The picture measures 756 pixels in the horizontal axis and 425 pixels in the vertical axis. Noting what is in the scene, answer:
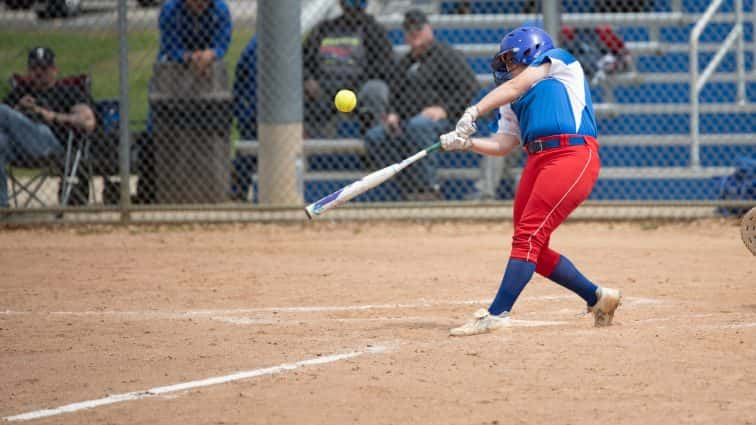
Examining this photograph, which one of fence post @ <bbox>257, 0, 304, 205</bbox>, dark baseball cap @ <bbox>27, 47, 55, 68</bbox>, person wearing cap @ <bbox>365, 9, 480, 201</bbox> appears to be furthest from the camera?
dark baseball cap @ <bbox>27, 47, 55, 68</bbox>

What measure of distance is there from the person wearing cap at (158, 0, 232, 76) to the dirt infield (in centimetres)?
173

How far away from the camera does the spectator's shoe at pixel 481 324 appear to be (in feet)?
19.6

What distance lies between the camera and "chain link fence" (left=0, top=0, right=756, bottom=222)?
1060 cm

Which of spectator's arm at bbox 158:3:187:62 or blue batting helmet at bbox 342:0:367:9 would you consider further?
blue batting helmet at bbox 342:0:367:9

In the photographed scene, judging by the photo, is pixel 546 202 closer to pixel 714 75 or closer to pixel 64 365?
pixel 64 365

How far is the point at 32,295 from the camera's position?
7.60 m

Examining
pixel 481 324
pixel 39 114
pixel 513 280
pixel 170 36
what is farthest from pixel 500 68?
pixel 39 114

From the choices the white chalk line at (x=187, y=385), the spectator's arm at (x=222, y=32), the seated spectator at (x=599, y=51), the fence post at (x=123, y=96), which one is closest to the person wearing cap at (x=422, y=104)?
the seated spectator at (x=599, y=51)

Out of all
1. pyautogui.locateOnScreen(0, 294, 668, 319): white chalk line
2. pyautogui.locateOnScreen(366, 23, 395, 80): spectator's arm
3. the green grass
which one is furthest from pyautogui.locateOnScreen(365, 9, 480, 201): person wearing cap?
the green grass

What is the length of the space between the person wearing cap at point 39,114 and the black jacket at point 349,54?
2132 mm

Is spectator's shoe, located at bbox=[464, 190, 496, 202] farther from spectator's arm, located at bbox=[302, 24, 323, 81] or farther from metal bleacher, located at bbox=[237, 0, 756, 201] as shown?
spectator's arm, located at bbox=[302, 24, 323, 81]

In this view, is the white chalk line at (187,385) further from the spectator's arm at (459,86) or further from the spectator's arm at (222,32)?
the spectator's arm at (222,32)

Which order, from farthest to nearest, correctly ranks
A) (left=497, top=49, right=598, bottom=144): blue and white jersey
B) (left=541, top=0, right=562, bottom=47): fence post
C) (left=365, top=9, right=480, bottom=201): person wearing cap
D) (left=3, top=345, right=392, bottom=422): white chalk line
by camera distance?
(left=365, top=9, right=480, bottom=201): person wearing cap → (left=541, top=0, right=562, bottom=47): fence post → (left=497, top=49, right=598, bottom=144): blue and white jersey → (left=3, top=345, right=392, bottom=422): white chalk line

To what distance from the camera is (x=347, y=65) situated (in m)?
11.1
